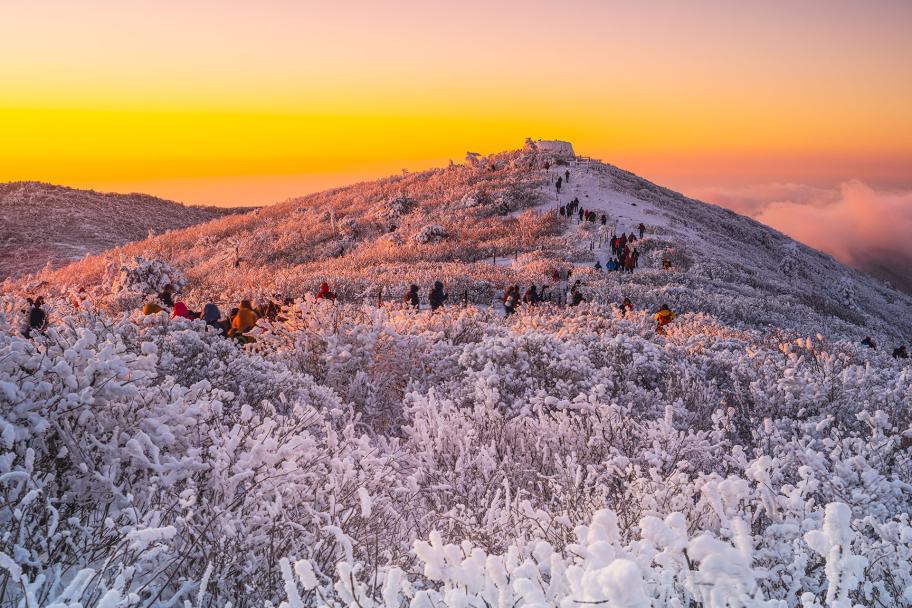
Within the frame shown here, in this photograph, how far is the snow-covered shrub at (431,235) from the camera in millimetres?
36094

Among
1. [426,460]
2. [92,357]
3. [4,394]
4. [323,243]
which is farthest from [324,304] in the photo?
[323,243]

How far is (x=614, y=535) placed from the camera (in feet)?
7.13

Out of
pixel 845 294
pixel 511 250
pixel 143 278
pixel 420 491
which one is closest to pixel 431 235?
pixel 511 250

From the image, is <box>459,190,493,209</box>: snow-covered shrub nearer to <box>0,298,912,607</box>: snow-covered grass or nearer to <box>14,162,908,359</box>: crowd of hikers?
<box>14,162,908,359</box>: crowd of hikers

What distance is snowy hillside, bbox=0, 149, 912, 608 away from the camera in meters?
2.17

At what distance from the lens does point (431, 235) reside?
36.5 meters

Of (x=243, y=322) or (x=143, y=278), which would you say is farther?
(x=143, y=278)

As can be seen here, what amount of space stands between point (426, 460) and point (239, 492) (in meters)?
1.91

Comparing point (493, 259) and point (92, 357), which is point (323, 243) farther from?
point (92, 357)

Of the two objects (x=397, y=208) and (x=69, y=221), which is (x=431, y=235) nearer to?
(x=397, y=208)

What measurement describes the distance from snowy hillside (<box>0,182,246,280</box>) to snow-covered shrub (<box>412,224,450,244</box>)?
2530 centimetres

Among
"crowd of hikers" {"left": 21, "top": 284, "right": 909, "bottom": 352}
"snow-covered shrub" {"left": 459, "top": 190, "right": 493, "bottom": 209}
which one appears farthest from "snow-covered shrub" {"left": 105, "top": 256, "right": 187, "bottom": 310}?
"snow-covered shrub" {"left": 459, "top": 190, "right": 493, "bottom": 209}

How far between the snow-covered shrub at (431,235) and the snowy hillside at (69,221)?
83.0ft

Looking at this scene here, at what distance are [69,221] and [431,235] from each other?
36099 mm
